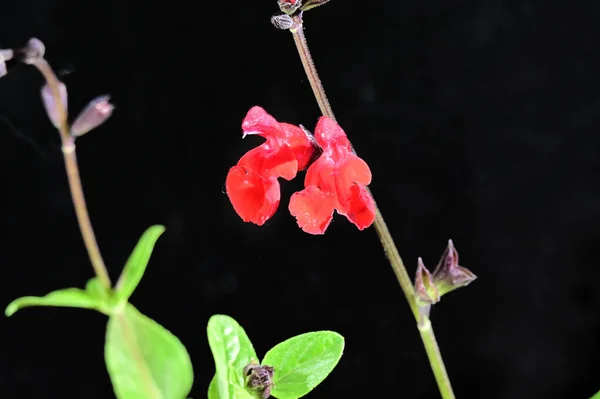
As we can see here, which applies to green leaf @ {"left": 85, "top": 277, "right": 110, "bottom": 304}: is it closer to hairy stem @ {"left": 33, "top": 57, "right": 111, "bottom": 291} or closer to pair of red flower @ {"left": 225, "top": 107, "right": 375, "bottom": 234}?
hairy stem @ {"left": 33, "top": 57, "right": 111, "bottom": 291}

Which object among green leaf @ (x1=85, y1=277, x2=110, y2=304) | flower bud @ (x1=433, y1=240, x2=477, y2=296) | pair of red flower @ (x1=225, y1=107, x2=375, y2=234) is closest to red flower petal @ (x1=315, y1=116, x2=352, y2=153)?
pair of red flower @ (x1=225, y1=107, x2=375, y2=234)

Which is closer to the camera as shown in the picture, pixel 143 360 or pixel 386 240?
pixel 386 240

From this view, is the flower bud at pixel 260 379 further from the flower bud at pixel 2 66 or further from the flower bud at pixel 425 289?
the flower bud at pixel 2 66

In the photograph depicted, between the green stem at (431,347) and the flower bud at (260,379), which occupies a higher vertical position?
the flower bud at (260,379)

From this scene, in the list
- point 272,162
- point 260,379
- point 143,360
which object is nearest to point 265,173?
point 272,162

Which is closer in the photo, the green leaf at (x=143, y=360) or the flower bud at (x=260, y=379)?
the flower bud at (x=260, y=379)

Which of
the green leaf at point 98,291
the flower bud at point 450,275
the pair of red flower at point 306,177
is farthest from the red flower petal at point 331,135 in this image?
the green leaf at point 98,291

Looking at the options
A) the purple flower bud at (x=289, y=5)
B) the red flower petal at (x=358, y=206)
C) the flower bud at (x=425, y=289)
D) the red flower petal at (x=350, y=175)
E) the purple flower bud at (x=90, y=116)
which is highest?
the purple flower bud at (x=289, y=5)

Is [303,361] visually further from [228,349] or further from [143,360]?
[143,360]
